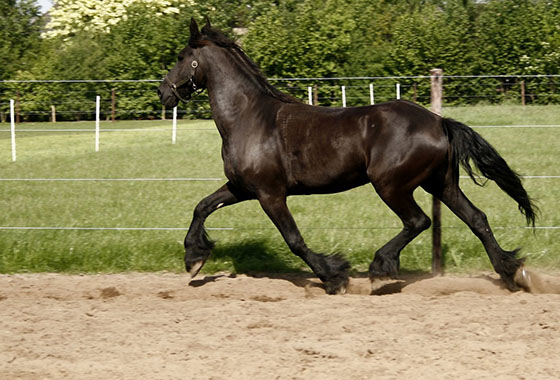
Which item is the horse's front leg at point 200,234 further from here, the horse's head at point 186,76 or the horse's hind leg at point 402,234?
the horse's hind leg at point 402,234

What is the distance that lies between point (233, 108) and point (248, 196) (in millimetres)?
746

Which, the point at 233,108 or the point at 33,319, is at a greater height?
the point at 233,108

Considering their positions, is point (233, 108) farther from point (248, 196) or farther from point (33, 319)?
point (33, 319)

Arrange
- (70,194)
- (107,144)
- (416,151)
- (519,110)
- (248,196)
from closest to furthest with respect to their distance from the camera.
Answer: (416,151)
(248,196)
(70,194)
(519,110)
(107,144)

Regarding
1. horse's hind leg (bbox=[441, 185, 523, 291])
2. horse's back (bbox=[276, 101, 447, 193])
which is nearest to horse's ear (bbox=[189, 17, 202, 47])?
horse's back (bbox=[276, 101, 447, 193])

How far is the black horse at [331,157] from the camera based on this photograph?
5.70 metres

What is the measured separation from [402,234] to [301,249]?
81cm

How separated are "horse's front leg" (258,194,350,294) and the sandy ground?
0.55 ft

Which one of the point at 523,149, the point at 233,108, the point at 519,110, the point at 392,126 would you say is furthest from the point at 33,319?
the point at 519,110

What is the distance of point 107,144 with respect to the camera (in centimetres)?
2047

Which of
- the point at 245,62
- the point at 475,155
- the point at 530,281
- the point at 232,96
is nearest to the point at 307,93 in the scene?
the point at 245,62

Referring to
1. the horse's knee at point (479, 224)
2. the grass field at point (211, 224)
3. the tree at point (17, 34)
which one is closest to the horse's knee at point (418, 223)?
the horse's knee at point (479, 224)

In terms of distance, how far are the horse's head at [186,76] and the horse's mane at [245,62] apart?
0.23ft

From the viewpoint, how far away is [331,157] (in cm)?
583
